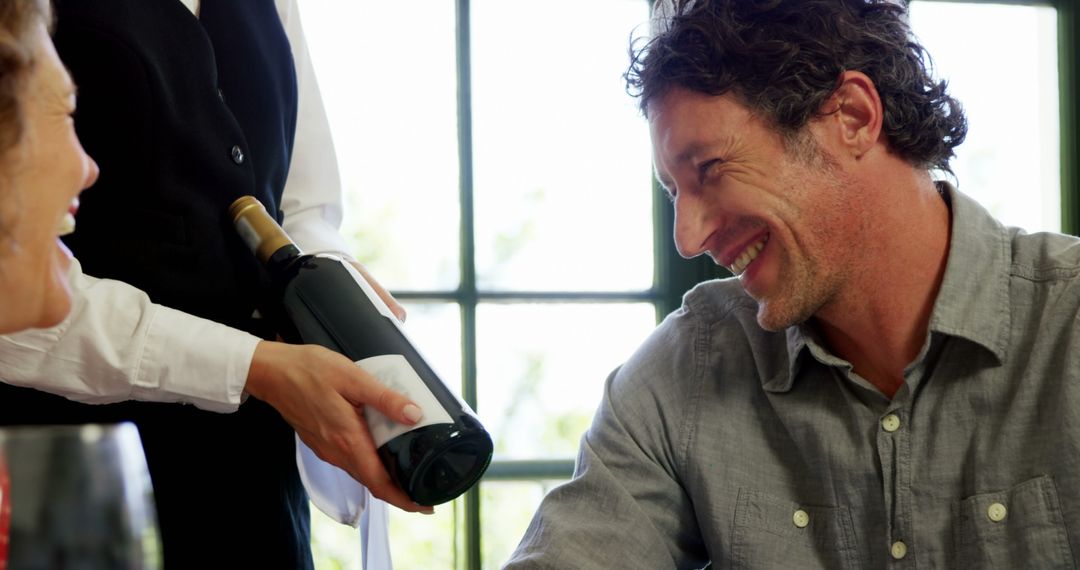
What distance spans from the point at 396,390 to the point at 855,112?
0.79 m

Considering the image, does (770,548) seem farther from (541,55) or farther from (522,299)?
(541,55)

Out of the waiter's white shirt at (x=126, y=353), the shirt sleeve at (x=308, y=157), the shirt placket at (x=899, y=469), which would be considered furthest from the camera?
the shirt sleeve at (x=308, y=157)

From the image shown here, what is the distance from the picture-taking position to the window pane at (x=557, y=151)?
8.25ft

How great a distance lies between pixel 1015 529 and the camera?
130 centimetres

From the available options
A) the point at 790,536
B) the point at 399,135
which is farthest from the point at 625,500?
the point at 399,135

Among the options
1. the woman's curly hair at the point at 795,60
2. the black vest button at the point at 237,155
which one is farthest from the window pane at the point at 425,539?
the black vest button at the point at 237,155

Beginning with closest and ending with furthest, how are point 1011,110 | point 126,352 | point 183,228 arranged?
point 126,352 → point 183,228 → point 1011,110

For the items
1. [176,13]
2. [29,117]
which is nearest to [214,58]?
[176,13]

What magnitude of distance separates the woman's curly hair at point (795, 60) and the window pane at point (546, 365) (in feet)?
3.29

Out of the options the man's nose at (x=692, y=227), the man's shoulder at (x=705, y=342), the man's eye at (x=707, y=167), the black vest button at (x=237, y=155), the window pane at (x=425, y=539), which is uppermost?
the black vest button at (x=237, y=155)

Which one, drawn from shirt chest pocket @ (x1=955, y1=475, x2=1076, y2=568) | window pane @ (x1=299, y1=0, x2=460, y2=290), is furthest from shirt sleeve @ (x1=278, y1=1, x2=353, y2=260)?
window pane @ (x1=299, y1=0, x2=460, y2=290)

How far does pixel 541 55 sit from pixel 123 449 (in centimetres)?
216

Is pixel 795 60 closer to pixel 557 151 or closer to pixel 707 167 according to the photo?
pixel 707 167

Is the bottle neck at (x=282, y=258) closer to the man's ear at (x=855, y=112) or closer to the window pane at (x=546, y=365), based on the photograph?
the man's ear at (x=855, y=112)
